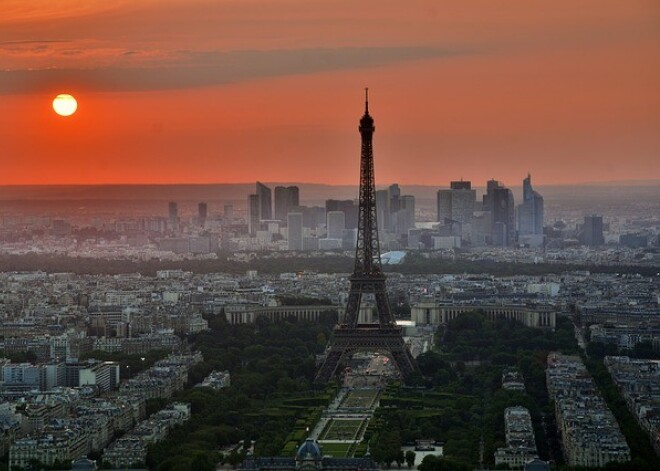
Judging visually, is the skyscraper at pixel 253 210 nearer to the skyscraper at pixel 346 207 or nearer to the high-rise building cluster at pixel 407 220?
the high-rise building cluster at pixel 407 220

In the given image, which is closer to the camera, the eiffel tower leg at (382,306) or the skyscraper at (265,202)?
the eiffel tower leg at (382,306)

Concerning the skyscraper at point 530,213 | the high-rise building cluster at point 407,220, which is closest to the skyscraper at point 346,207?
the high-rise building cluster at point 407,220

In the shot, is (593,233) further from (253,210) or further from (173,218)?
(173,218)

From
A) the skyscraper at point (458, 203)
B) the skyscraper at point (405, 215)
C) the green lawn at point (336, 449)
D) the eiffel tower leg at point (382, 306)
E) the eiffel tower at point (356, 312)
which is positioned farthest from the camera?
the skyscraper at point (458, 203)

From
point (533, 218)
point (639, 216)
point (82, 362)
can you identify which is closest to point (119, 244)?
point (533, 218)

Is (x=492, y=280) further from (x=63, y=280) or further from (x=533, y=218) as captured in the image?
(x=533, y=218)

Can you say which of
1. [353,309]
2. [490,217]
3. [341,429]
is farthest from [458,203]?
[341,429]

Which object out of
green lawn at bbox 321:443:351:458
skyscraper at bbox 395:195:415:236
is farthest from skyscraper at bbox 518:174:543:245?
green lawn at bbox 321:443:351:458

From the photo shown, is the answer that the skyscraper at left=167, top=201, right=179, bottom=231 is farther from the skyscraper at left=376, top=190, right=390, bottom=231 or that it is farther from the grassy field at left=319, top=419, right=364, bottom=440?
the grassy field at left=319, top=419, right=364, bottom=440
